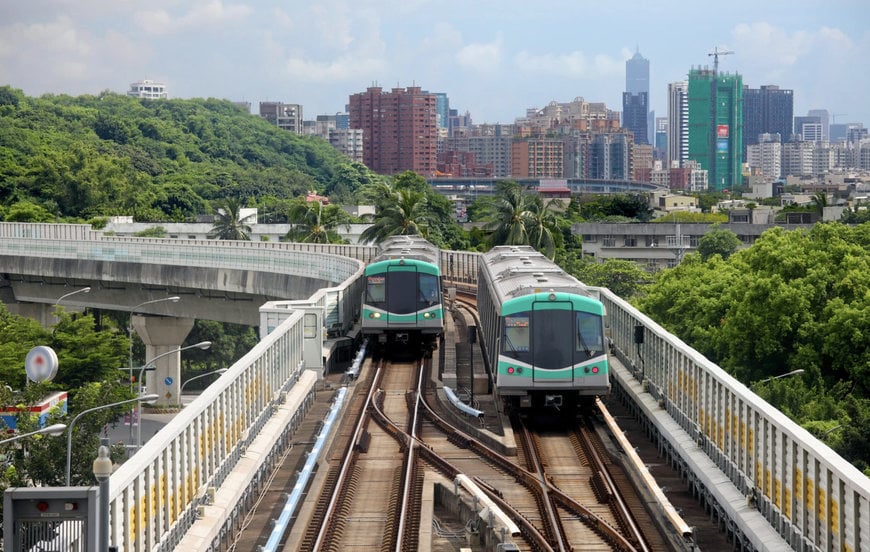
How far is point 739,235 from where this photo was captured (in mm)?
104750

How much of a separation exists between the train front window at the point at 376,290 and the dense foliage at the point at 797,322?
34.7ft

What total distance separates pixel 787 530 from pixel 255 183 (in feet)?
434

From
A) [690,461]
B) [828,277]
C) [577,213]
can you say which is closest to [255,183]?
[577,213]

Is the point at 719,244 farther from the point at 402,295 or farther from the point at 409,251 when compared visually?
the point at 402,295

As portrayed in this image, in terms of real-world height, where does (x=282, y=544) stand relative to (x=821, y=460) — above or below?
below

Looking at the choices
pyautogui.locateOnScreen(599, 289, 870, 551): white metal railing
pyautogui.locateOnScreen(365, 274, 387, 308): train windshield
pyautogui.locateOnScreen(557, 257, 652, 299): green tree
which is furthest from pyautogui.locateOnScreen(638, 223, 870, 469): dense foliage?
pyautogui.locateOnScreen(557, 257, 652, 299): green tree

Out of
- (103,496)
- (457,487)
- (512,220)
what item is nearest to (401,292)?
(457,487)

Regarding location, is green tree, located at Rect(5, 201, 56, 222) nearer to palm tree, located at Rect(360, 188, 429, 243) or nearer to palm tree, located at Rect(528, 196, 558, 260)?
palm tree, located at Rect(360, 188, 429, 243)

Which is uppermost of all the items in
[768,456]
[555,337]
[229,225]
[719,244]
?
[555,337]

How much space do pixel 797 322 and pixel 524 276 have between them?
18.3 m

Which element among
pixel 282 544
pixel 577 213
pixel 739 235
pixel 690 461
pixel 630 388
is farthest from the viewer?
pixel 577 213

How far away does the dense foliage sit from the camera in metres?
37.5

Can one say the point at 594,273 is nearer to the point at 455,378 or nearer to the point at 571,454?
the point at 455,378

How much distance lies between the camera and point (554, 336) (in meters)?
22.6
